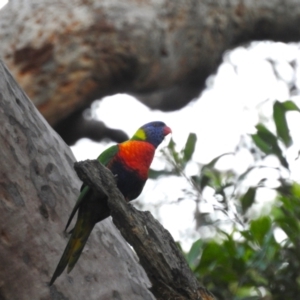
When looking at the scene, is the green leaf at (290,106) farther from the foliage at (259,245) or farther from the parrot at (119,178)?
the parrot at (119,178)

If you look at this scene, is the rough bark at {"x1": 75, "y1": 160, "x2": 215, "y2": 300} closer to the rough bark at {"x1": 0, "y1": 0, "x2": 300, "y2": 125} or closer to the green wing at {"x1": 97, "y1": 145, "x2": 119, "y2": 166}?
the green wing at {"x1": 97, "y1": 145, "x2": 119, "y2": 166}

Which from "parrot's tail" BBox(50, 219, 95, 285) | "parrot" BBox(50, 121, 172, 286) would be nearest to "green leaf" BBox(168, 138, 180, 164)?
"parrot" BBox(50, 121, 172, 286)

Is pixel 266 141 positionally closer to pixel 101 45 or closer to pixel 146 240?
pixel 101 45

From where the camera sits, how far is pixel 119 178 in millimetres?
2234

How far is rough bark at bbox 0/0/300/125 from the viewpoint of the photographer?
124 inches

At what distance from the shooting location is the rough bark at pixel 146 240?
170 cm

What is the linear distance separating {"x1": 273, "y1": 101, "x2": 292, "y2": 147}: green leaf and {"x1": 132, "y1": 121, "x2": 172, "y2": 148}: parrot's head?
0.52 m

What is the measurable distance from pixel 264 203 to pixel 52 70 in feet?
10.4

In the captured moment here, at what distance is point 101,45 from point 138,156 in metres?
1.09

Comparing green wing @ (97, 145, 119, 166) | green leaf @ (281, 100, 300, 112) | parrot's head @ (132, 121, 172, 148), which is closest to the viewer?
green wing @ (97, 145, 119, 166)

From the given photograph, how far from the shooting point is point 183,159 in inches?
120

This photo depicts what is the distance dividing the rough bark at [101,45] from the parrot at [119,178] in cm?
57

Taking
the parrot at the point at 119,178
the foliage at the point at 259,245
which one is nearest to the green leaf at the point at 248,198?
the foliage at the point at 259,245

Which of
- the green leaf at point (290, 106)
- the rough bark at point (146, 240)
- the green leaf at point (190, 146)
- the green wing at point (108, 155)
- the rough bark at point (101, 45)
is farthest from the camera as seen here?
the rough bark at point (101, 45)
